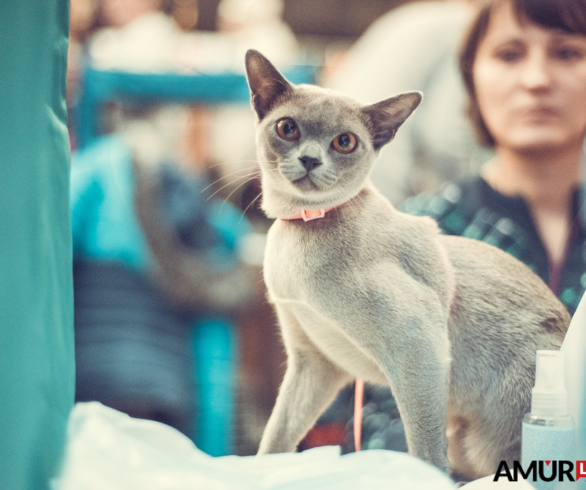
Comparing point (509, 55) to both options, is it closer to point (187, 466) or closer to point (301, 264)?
point (301, 264)

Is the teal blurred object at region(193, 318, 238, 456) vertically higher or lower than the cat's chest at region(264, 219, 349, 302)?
lower

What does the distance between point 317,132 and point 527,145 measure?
30 cm

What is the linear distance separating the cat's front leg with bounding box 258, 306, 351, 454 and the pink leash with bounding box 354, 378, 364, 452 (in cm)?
2

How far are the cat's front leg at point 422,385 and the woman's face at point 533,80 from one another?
290 mm

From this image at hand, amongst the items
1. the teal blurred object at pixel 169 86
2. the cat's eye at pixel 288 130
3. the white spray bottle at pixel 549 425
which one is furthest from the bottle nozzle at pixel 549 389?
the teal blurred object at pixel 169 86

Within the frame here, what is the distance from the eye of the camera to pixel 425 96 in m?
0.72

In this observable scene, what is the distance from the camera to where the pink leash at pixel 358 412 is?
2.00ft

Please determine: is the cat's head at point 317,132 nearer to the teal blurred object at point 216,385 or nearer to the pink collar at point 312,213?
the pink collar at point 312,213

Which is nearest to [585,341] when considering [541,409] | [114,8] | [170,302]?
[541,409]

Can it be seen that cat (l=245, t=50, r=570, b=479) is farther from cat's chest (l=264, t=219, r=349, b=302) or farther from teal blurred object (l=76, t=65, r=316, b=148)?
teal blurred object (l=76, t=65, r=316, b=148)

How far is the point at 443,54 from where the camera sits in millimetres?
702

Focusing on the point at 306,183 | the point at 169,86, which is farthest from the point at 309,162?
the point at 169,86

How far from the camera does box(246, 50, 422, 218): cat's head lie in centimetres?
52

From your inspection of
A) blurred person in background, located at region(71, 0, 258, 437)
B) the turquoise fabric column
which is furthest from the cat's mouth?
the turquoise fabric column
